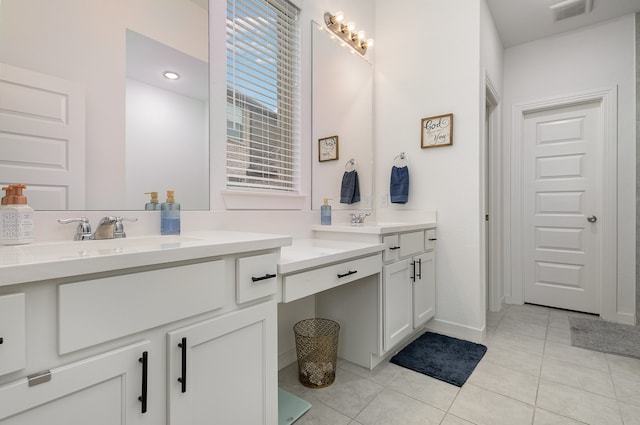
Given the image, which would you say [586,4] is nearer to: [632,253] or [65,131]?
[632,253]

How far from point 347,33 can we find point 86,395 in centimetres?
264

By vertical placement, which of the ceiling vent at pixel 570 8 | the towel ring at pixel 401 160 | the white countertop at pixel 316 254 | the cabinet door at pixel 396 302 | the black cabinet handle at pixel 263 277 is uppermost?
the ceiling vent at pixel 570 8

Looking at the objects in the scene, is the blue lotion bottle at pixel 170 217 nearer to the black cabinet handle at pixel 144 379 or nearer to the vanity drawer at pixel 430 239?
the black cabinet handle at pixel 144 379

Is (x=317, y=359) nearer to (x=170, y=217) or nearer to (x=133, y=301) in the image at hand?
(x=170, y=217)

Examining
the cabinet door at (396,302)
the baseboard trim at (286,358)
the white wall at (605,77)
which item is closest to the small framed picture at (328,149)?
the cabinet door at (396,302)

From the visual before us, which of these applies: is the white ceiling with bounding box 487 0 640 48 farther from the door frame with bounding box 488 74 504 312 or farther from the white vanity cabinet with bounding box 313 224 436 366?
the white vanity cabinet with bounding box 313 224 436 366

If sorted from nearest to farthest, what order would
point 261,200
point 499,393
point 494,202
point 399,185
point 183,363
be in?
point 183,363 → point 499,393 → point 261,200 → point 399,185 → point 494,202

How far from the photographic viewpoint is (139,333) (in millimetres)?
817

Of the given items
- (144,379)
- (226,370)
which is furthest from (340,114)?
(144,379)

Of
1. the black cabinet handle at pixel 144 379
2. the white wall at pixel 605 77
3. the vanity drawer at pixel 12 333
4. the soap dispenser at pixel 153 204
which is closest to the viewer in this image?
the vanity drawer at pixel 12 333

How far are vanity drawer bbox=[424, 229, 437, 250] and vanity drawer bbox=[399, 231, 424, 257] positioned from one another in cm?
8

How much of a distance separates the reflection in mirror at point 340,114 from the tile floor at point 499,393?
1.16m

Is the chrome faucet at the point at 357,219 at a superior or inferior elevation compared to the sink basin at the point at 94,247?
superior

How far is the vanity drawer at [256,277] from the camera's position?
41.6 inches
